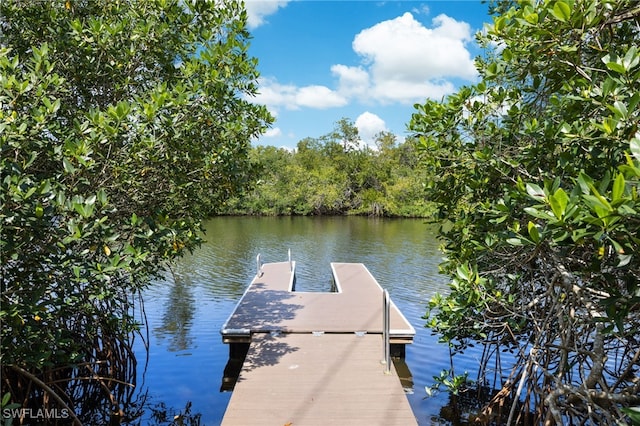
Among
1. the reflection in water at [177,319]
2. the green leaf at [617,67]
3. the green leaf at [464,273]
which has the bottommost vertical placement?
the reflection in water at [177,319]

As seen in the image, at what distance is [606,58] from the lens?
2367 mm

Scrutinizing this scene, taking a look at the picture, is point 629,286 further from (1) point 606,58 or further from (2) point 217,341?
(2) point 217,341

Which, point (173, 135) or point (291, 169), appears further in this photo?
point (291, 169)

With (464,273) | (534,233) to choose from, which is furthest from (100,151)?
(534,233)

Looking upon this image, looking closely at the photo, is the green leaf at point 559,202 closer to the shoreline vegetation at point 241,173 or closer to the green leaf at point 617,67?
the shoreline vegetation at point 241,173

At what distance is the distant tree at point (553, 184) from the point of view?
6.40ft

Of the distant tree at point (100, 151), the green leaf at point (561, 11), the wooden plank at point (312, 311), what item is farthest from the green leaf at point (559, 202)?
the wooden plank at point (312, 311)

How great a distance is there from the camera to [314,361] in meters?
5.35

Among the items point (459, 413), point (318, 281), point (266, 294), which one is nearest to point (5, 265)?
point (459, 413)

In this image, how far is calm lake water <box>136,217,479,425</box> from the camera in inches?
226

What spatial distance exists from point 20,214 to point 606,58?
→ 135 inches

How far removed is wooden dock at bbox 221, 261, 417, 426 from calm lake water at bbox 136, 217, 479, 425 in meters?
0.69

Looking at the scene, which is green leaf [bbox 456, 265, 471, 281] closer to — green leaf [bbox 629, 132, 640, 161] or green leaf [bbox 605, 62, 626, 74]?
green leaf [bbox 605, 62, 626, 74]

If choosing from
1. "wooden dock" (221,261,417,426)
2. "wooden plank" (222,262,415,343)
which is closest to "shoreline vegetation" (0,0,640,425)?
"wooden dock" (221,261,417,426)
